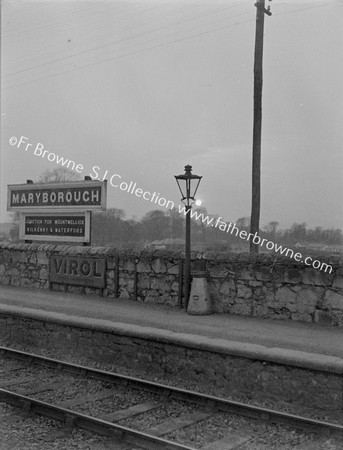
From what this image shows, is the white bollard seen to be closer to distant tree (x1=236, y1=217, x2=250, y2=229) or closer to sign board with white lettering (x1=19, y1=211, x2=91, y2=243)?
sign board with white lettering (x1=19, y1=211, x2=91, y2=243)

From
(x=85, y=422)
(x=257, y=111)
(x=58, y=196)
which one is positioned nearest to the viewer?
(x=85, y=422)

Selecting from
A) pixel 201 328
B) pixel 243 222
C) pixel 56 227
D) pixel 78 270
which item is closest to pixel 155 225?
pixel 243 222

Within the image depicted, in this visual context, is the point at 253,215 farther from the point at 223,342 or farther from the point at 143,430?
the point at 143,430

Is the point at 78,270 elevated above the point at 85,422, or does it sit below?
→ above

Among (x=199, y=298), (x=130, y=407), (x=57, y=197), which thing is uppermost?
(x=57, y=197)

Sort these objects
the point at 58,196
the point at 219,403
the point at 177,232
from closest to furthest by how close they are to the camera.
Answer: the point at 219,403
the point at 58,196
the point at 177,232

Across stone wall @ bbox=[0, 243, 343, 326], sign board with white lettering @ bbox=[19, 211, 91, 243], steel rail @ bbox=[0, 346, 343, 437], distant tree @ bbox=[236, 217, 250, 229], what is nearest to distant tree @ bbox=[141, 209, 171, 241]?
distant tree @ bbox=[236, 217, 250, 229]

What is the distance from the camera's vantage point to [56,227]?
13367mm

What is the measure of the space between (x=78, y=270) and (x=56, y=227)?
5.58 feet

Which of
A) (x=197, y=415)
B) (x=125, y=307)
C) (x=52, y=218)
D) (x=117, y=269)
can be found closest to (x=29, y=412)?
(x=197, y=415)

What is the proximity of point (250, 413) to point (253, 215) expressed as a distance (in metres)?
9.02

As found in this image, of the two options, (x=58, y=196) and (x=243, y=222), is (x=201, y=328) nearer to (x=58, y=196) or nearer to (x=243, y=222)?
(x=58, y=196)

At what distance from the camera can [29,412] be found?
19.6 feet

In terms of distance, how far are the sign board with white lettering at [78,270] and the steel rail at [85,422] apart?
5.37 m
